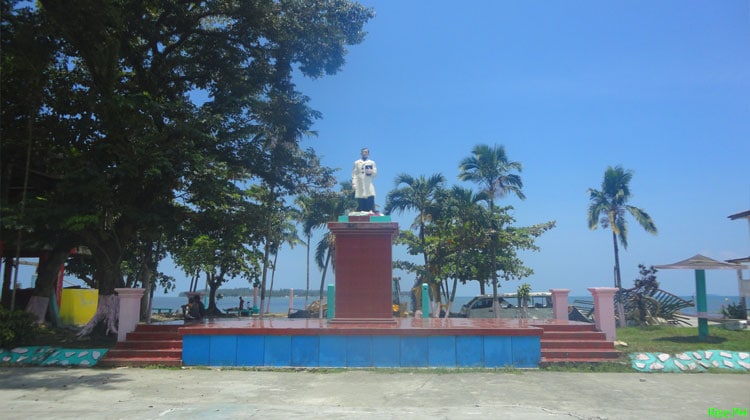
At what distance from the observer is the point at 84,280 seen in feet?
104

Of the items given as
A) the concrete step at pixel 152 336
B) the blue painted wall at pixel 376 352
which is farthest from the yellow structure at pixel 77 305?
the blue painted wall at pixel 376 352

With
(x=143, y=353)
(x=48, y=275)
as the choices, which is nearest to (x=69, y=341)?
(x=143, y=353)

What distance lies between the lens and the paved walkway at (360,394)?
7.52 m

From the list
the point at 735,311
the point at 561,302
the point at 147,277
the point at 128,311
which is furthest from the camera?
the point at 147,277

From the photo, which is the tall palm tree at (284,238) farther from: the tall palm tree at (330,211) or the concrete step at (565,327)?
the concrete step at (565,327)

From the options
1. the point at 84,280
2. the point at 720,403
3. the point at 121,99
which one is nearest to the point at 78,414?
the point at 121,99

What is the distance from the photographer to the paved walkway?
7.52 metres

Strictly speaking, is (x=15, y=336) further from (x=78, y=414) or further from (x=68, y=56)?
(x=68, y=56)

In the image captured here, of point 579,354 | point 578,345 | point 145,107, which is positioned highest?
point 145,107

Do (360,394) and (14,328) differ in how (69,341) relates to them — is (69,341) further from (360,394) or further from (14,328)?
(360,394)

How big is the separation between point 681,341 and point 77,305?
83.8 ft

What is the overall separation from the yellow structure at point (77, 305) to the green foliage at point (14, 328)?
12207mm

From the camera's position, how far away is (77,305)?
25.3 m

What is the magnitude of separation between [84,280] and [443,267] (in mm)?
21854
